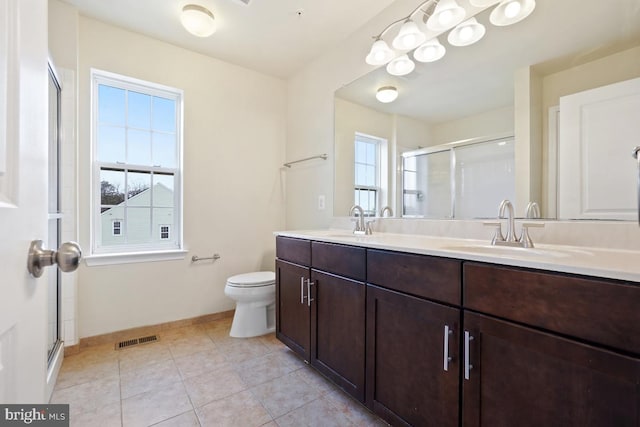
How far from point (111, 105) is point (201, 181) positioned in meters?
0.89

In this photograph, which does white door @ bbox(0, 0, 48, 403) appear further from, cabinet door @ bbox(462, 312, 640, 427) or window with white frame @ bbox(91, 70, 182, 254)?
window with white frame @ bbox(91, 70, 182, 254)

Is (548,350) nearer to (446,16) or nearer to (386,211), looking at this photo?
(386,211)

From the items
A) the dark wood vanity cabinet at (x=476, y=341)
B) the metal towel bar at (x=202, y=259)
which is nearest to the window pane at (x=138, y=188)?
the metal towel bar at (x=202, y=259)

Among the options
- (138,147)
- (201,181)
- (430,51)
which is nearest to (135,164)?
(138,147)

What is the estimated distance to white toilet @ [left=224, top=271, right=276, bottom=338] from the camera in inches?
91.1

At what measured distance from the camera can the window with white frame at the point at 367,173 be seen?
220 centimetres

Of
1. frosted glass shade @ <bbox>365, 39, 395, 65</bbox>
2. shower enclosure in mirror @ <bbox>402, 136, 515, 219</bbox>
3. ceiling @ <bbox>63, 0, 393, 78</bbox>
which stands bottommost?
shower enclosure in mirror @ <bbox>402, 136, 515, 219</bbox>

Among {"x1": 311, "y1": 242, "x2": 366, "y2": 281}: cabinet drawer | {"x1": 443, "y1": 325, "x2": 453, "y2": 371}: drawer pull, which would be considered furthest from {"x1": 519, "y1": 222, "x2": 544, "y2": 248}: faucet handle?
{"x1": 311, "y1": 242, "x2": 366, "y2": 281}: cabinet drawer

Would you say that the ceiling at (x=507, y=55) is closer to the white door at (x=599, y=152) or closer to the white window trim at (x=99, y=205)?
the white door at (x=599, y=152)

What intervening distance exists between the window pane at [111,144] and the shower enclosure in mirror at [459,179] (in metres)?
2.26

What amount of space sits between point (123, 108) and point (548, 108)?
115 inches

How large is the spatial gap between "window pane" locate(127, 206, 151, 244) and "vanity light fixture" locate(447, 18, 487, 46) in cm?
260

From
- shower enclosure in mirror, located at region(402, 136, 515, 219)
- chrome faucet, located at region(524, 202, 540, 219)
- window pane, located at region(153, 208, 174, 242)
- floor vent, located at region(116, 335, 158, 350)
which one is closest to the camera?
chrome faucet, located at region(524, 202, 540, 219)

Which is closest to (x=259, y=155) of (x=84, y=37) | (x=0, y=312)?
(x=84, y=37)
